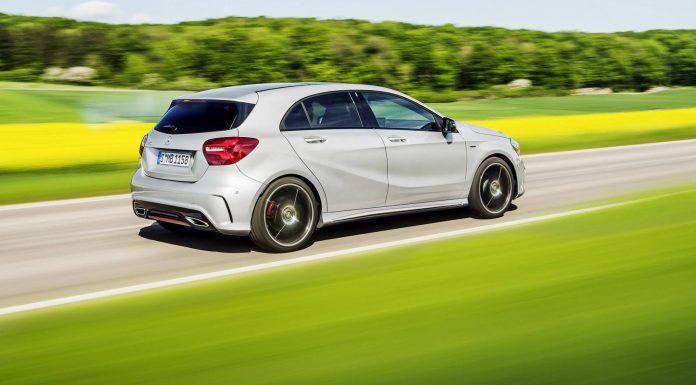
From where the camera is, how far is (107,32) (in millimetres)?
33938

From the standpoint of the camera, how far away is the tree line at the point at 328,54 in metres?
32.3

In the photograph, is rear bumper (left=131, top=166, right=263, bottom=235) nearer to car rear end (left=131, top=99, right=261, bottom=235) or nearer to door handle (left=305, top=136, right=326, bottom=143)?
car rear end (left=131, top=99, right=261, bottom=235)

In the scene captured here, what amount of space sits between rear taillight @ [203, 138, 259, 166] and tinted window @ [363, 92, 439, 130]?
1.59 m

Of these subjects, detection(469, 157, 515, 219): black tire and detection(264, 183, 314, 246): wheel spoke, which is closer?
detection(264, 183, 314, 246): wheel spoke

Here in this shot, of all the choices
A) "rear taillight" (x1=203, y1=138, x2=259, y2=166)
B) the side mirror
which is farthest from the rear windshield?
the side mirror

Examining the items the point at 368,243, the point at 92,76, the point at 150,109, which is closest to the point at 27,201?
the point at 368,243

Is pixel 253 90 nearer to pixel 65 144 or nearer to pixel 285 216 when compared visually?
pixel 285 216

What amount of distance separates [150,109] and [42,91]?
5.21 metres

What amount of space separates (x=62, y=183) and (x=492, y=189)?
21.6 ft

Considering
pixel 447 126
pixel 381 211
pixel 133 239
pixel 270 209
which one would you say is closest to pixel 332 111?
pixel 381 211

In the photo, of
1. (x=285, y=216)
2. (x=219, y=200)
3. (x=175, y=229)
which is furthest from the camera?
(x=175, y=229)

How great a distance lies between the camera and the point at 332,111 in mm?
8516

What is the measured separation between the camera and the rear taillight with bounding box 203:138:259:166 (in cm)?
767

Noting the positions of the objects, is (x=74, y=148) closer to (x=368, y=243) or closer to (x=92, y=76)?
(x=368, y=243)
